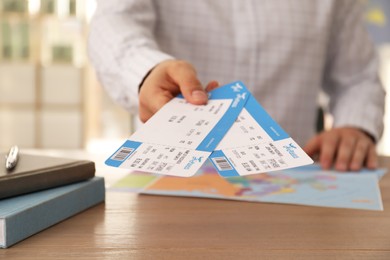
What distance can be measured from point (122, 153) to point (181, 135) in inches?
2.6

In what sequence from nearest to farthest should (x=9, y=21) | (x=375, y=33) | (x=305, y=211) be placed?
(x=305, y=211) < (x=9, y=21) < (x=375, y=33)

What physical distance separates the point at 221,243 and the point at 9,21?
3031mm

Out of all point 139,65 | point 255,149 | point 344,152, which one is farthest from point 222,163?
point 344,152

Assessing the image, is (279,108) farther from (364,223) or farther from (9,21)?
(9,21)

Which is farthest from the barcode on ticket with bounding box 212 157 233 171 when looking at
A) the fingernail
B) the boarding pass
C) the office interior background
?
the office interior background

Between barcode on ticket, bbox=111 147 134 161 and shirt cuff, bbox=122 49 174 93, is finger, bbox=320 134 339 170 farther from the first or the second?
barcode on ticket, bbox=111 147 134 161

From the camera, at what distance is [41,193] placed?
0.51 meters

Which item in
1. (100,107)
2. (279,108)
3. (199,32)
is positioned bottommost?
(100,107)

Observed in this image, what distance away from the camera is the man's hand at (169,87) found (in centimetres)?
59

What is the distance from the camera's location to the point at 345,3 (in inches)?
48.7

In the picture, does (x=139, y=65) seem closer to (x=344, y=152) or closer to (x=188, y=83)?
(x=188, y=83)

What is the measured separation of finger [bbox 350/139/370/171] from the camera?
84 centimetres

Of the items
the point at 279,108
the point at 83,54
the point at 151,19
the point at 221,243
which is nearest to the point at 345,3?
the point at 279,108

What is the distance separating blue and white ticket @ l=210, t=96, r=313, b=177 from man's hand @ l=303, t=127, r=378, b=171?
34 centimetres
